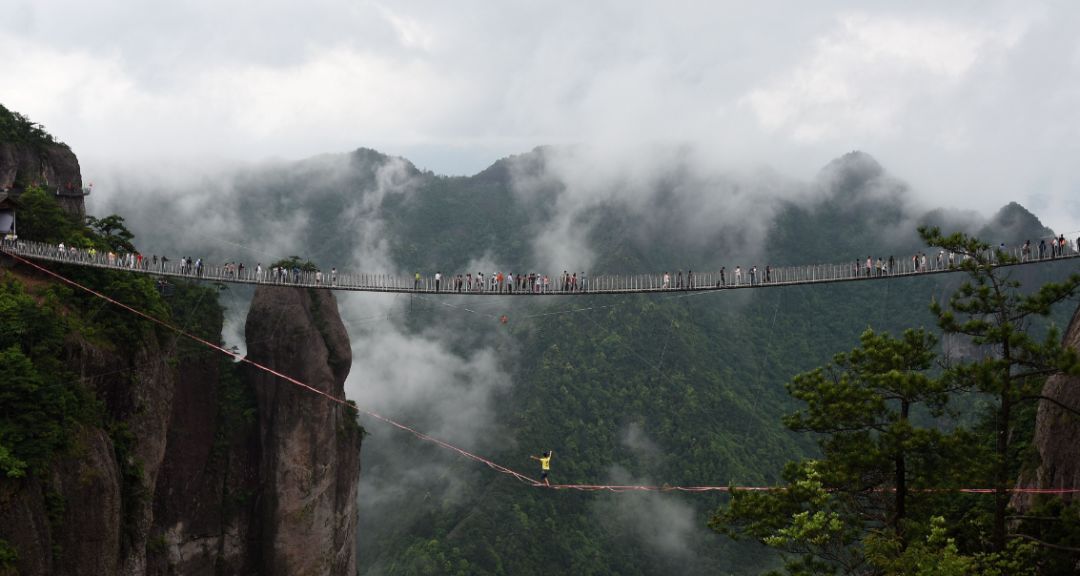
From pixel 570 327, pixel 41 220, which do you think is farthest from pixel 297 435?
pixel 570 327

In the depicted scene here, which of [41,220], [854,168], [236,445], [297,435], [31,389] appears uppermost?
[854,168]

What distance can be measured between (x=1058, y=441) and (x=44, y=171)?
1572 inches

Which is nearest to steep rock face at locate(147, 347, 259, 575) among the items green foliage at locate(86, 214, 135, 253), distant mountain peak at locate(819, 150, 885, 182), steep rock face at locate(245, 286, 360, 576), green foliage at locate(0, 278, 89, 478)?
steep rock face at locate(245, 286, 360, 576)

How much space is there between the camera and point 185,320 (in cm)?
4084

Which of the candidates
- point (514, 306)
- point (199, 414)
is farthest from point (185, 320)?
point (514, 306)

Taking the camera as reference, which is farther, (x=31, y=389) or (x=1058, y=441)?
(x=31, y=389)

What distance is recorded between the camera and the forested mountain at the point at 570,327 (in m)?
73.2

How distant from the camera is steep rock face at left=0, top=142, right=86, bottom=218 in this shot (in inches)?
1463

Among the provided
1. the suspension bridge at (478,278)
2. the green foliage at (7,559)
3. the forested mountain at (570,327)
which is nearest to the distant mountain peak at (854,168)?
the forested mountain at (570,327)

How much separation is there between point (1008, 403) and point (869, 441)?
291 cm

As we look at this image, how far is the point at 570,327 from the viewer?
318ft

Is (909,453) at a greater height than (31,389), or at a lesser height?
lesser

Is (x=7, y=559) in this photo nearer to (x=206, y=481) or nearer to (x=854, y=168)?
(x=206, y=481)

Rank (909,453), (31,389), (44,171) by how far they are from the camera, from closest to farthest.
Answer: (909,453) → (31,389) → (44,171)
